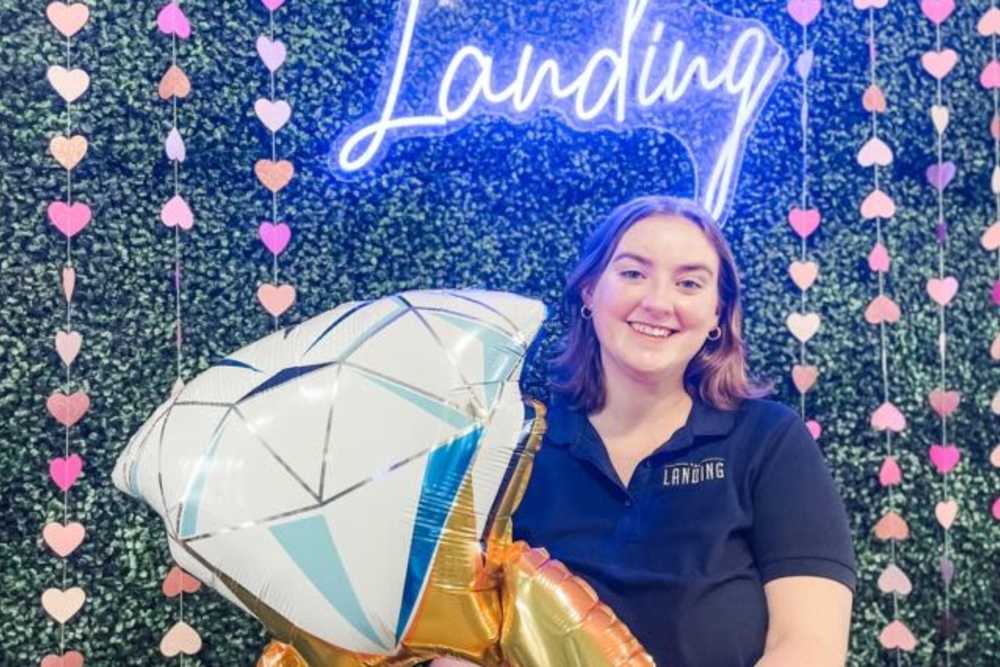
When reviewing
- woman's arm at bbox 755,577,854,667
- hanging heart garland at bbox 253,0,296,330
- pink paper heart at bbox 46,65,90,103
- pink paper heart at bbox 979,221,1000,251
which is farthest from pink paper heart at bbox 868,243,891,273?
pink paper heart at bbox 46,65,90,103

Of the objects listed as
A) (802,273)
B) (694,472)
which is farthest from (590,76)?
(694,472)

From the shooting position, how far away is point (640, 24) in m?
1.84

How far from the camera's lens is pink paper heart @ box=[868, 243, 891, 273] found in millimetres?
1937

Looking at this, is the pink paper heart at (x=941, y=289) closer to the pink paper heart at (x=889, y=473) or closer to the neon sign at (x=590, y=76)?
the pink paper heart at (x=889, y=473)

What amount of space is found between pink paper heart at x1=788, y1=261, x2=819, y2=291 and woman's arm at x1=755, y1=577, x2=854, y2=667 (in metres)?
0.75

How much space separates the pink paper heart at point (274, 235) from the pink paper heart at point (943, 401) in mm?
1391

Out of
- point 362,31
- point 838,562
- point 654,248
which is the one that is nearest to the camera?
point 838,562

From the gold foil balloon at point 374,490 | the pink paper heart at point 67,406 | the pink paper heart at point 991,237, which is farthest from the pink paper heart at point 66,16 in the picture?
the pink paper heart at point 991,237

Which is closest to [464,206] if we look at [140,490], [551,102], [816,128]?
[551,102]

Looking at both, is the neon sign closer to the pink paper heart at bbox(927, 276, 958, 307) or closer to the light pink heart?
the light pink heart

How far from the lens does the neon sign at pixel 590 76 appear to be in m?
1.79

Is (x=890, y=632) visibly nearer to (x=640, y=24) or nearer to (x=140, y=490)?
(x=640, y=24)

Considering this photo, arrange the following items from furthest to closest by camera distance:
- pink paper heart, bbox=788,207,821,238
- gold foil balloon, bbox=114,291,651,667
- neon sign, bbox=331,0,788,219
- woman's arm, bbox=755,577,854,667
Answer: pink paper heart, bbox=788,207,821,238 < neon sign, bbox=331,0,788,219 < woman's arm, bbox=755,577,854,667 < gold foil balloon, bbox=114,291,651,667

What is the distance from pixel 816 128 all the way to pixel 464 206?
772 millimetres
